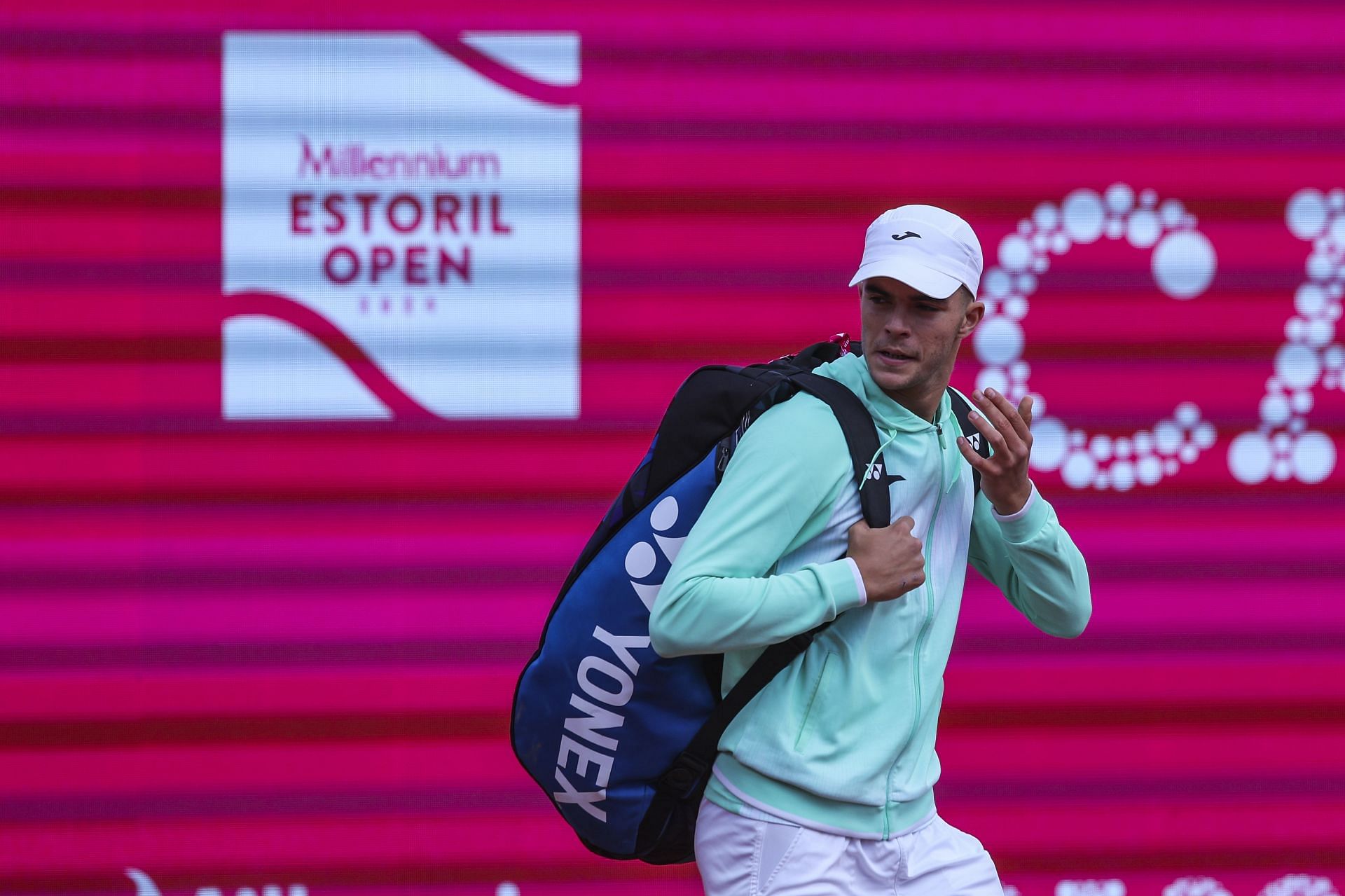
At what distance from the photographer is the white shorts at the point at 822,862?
6.32ft

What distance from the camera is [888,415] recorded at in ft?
6.64

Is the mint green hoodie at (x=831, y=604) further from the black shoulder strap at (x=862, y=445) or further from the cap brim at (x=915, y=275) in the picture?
the cap brim at (x=915, y=275)

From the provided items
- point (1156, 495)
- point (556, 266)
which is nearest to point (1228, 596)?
point (1156, 495)

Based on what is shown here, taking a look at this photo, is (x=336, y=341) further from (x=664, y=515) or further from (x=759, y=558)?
(x=759, y=558)

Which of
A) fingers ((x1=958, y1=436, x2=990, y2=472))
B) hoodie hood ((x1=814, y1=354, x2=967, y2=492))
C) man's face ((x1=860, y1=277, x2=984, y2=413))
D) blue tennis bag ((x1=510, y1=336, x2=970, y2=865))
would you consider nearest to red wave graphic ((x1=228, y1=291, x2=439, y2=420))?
blue tennis bag ((x1=510, y1=336, x2=970, y2=865))

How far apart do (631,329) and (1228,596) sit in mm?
1680

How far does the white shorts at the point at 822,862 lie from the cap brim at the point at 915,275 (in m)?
0.82

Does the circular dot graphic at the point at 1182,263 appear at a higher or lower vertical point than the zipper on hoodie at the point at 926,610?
higher

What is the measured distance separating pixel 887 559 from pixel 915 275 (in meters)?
0.42

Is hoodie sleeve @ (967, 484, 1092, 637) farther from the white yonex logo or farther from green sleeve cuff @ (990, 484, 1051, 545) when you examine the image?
the white yonex logo

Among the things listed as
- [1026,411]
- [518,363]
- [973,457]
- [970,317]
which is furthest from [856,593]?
[518,363]

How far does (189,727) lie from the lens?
3.17 metres

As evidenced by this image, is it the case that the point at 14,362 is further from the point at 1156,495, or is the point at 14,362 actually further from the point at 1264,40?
the point at 1264,40

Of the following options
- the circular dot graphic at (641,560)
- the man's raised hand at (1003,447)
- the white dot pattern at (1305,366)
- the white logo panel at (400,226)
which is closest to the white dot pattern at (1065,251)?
the white dot pattern at (1305,366)
